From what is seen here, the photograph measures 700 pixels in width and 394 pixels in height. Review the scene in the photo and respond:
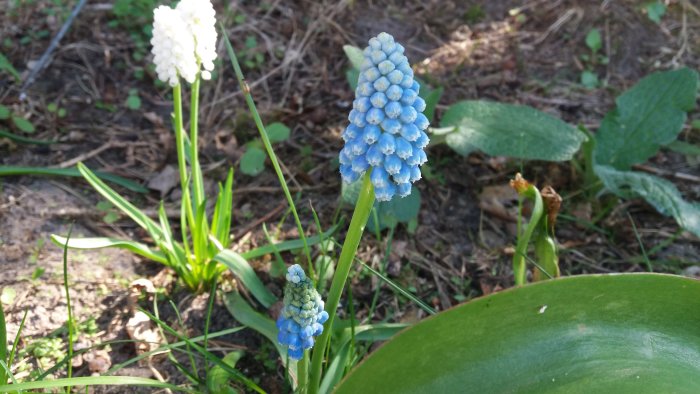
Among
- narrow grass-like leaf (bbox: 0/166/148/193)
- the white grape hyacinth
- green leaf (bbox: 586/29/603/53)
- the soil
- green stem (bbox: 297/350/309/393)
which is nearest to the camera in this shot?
green stem (bbox: 297/350/309/393)

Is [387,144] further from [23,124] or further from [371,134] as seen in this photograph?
[23,124]

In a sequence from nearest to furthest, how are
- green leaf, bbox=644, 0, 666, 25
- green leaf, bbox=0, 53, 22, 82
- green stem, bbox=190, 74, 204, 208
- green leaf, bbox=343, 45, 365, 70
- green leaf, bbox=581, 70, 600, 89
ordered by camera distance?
1. green stem, bbox=190, 74, 204, 208
2. green leaf, bbox=343, 45, 365, 70
3. green leaf, bbox=0, 53, 22, 82
4. green leaf, bbox=581, 70, 600, 89
5. green leaf, bbox=644, 0, 666, 25

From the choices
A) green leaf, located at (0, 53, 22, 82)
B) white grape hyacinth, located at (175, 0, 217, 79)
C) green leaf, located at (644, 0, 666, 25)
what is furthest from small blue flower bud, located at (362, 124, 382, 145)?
green leaf, located at (644, 0, 666, 25)

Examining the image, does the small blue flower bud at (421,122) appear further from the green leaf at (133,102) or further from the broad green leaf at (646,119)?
the green leaf at (133,102)

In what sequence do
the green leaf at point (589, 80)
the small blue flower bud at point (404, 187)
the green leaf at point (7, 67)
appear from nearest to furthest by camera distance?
the small blue flower bud at point (404, 187) → the green leaf at point (7, 67) → the green leaf at point (589, 80)

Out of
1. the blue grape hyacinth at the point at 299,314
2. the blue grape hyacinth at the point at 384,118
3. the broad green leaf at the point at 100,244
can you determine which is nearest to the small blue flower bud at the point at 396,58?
the blue grape hyacinth at the point at 384,118

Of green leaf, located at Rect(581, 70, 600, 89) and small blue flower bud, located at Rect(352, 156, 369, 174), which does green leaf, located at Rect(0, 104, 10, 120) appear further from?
green leaf, located at Rect(581, 70, 600, 89)
